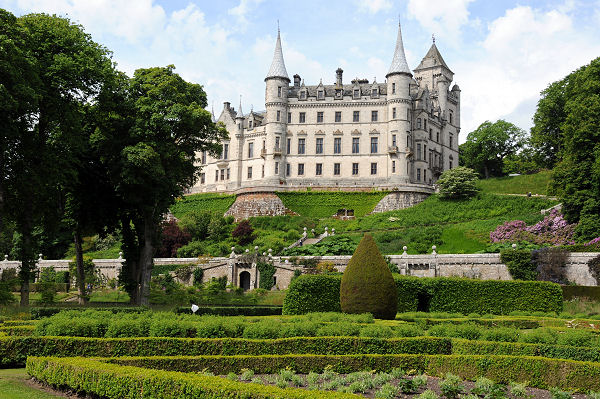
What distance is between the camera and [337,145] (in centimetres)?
7119

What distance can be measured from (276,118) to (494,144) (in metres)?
29.8

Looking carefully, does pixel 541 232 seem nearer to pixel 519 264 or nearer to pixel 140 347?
pixel 519 264

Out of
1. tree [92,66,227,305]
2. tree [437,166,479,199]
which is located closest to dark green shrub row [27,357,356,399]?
tree [92,66,227,305]

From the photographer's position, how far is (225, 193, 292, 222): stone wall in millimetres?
65206

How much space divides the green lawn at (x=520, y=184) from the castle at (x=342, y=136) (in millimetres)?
6483

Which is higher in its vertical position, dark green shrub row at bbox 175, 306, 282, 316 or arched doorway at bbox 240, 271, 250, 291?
arched doorway at bbox 240, 271, 250, 291

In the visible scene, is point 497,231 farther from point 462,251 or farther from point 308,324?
point 308,324

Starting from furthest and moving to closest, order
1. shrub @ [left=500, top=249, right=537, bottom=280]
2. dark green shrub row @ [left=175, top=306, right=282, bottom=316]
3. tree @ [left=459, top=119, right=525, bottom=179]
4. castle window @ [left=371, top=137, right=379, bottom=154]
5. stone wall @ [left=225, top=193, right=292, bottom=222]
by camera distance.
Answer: tree @ [left=459, top=119, right=525, bottom=179] → castle window @ [left=371, top=137, right=379, bottom=154] → stone wall @ [left=225, top=193, right=292, bottom=222] → shrub @ [left=500, top=249, right=537, bottom=280] → dark green shrub row @ [left=175, top=306, right=282, bottom=316]

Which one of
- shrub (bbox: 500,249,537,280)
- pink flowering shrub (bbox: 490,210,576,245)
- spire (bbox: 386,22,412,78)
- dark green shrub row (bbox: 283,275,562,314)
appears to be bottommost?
dark green shrub row (bbox: 283,275,562,314)

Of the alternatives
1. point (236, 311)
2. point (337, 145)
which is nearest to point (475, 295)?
point (236, 311)

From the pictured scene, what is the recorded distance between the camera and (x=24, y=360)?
14.7 m

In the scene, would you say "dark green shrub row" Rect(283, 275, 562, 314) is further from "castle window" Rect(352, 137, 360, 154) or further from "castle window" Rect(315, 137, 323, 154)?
"castle window" Rect(315, 137, 323, 154)

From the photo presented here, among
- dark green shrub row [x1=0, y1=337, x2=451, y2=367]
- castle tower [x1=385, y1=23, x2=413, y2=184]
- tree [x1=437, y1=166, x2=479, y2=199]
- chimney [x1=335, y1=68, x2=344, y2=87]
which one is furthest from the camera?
chimney [x1=335, y1=68, x2=344, y2=87]

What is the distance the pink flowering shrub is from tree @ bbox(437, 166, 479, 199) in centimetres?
1235
